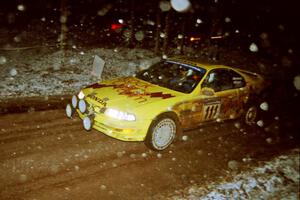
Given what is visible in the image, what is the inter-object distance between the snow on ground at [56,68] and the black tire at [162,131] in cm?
489

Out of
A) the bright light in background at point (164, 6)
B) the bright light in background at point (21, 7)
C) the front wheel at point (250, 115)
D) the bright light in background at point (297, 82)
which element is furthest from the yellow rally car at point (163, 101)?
the bright light in background at point (21, 7)

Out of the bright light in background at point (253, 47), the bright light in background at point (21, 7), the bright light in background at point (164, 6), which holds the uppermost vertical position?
the bright light in background at point (21, 7)

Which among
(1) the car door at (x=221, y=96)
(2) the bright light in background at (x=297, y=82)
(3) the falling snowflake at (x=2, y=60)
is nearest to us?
(1) the car door at (x=221, y=96)

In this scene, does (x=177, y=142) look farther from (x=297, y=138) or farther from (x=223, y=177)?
(x=297, y=138)

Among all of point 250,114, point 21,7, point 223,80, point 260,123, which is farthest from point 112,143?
point 21,7

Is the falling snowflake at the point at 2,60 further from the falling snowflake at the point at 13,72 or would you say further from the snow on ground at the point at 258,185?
the snow on ground at the point at 258,185

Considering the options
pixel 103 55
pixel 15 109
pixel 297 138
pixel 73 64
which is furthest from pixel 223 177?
pixel 103 55

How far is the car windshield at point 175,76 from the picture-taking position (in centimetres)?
676

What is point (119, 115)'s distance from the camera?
589cm

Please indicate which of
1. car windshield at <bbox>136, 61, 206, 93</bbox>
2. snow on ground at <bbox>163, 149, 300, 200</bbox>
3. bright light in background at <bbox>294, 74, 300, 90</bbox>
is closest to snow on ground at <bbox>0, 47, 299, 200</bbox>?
snow on ground at <bbox>163, 149, 300, 200</bbox>

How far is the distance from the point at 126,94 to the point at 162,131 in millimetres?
1039

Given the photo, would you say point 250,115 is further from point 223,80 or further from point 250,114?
point 223,80

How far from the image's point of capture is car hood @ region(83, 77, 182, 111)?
6051mm

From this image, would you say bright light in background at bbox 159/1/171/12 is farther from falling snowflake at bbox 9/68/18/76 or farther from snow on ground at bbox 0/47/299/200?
falling snowflake at bbox 9/68/18/76
